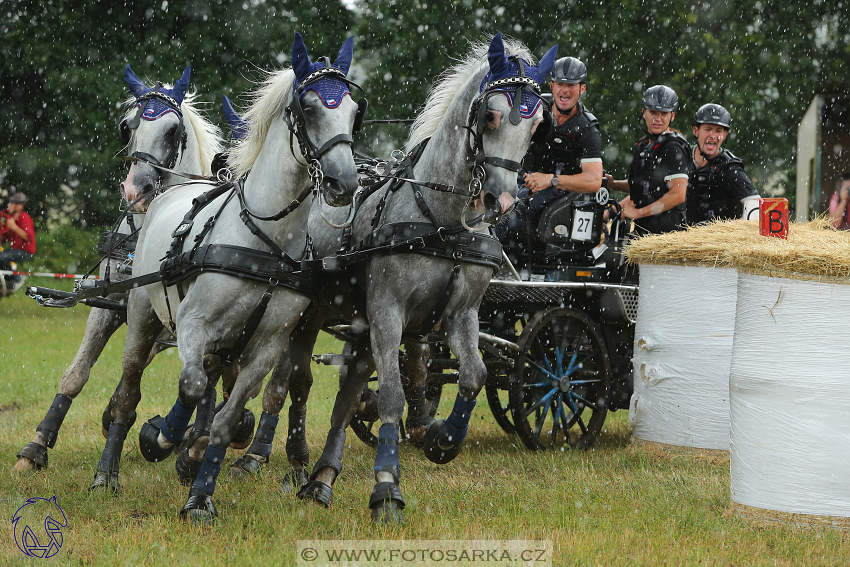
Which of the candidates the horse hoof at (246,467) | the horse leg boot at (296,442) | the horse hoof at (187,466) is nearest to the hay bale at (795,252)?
the horse leg boot at (296,442)

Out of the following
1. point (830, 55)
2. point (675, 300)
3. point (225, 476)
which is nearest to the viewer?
point (225, 476)

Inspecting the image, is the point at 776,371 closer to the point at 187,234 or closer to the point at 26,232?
the point at 187,234

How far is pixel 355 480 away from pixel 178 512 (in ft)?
5.04

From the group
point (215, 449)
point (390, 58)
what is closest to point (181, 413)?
point (215, 449)

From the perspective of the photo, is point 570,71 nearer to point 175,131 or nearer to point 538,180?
point 538,180

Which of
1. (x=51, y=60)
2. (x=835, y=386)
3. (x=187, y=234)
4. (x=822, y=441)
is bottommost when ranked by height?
(x=822, y=441)

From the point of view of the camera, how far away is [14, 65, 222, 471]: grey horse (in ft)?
18.1

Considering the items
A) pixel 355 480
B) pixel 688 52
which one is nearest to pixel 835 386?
pixel 355 480

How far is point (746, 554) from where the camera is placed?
416 centimetres

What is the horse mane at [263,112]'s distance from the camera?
14.8 ft

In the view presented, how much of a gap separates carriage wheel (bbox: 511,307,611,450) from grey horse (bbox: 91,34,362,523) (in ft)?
8.48

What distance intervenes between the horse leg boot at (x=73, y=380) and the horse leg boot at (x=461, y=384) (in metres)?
2.47

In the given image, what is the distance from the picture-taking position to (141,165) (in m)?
5.48

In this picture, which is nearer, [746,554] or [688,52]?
[746,554]
